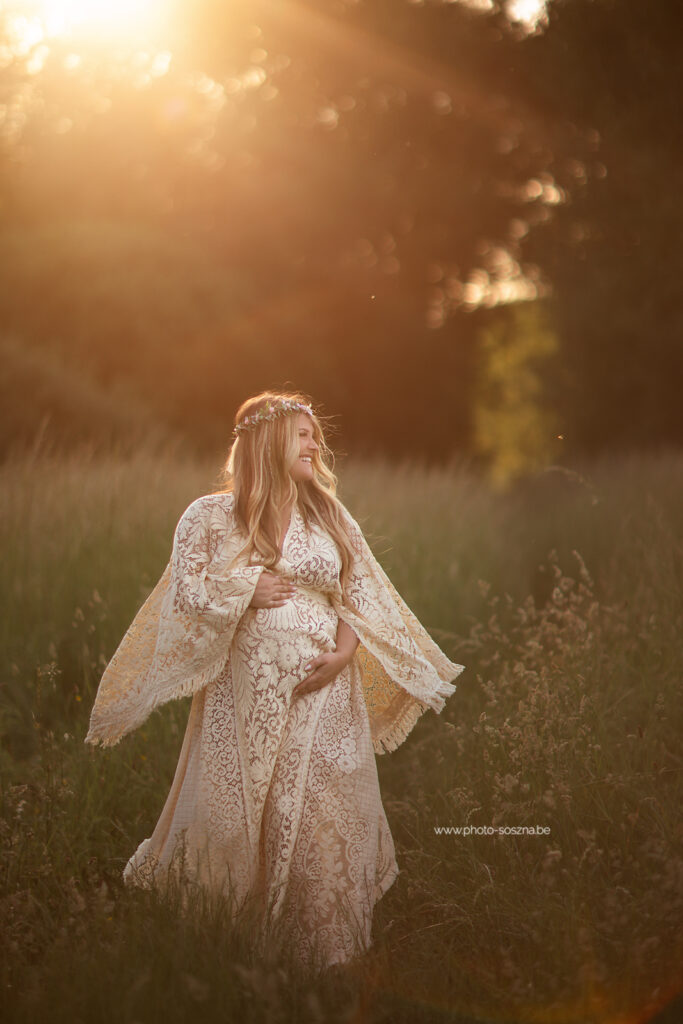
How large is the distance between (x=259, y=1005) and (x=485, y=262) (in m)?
23.0

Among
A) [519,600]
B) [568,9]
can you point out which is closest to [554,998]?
[519,600]

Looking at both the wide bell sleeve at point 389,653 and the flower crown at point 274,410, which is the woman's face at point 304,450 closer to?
the flower crown at point 274,410

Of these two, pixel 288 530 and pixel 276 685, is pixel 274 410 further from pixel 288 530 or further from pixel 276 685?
pixel 276 685

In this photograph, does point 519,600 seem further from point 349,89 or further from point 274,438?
point 349,89

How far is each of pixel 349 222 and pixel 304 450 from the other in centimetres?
1975

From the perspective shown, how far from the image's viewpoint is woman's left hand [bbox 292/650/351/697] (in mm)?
3729

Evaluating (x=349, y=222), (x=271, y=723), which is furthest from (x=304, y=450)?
(x=349, y=222)

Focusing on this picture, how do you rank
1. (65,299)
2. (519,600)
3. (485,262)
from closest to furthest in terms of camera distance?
1. (519,600)
2. (65,299)
3. (485,262)

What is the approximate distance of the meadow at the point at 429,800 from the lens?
310 cm

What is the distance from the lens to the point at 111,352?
62.5 feet

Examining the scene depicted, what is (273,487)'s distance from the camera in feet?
12.9

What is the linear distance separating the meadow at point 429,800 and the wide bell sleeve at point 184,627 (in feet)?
1.88

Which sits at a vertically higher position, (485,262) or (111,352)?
(485,262)

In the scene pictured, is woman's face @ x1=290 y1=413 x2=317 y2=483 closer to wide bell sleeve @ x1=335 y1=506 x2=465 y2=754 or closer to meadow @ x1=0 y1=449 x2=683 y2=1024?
wide bell sleeve @ x1=335 y1=506 x2=465 y2=754
